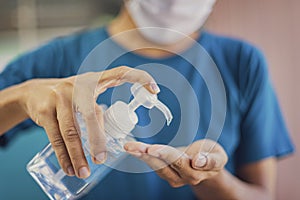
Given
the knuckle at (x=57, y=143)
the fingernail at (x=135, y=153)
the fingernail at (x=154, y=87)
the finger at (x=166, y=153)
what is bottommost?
the finger at (x=166, y=153)

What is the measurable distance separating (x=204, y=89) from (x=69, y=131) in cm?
20

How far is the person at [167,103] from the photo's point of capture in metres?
0.35

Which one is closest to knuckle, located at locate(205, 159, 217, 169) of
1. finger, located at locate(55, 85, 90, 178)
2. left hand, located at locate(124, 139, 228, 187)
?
left hand, located at locate(124, 139, 228, 187)

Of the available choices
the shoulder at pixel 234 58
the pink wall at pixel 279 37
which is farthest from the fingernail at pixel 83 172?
the pink wall at pixel 279 37

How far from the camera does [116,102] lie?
350 millimetres

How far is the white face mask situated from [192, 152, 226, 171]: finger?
0.14 meters

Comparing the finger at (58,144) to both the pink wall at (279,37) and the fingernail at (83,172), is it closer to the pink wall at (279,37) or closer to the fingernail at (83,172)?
the fingernail at (83,172)

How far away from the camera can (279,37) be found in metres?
0.70

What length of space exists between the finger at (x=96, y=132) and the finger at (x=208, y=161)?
8cm

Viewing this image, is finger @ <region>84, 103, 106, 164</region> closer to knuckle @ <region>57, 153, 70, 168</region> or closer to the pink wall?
knuckle @ <region>57, 153, 70, 168</region>

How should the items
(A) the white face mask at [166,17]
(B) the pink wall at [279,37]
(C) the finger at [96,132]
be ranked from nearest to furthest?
(C) the finger at [96,132]
(A) the white face mask at [166,17]
(B) the pink wall at [279,37]

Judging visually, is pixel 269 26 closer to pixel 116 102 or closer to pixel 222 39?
pixel 222 39

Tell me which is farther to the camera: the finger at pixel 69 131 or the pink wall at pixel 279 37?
the pink wall at pixel 279 37

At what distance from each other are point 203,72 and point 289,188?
279 millimetres
